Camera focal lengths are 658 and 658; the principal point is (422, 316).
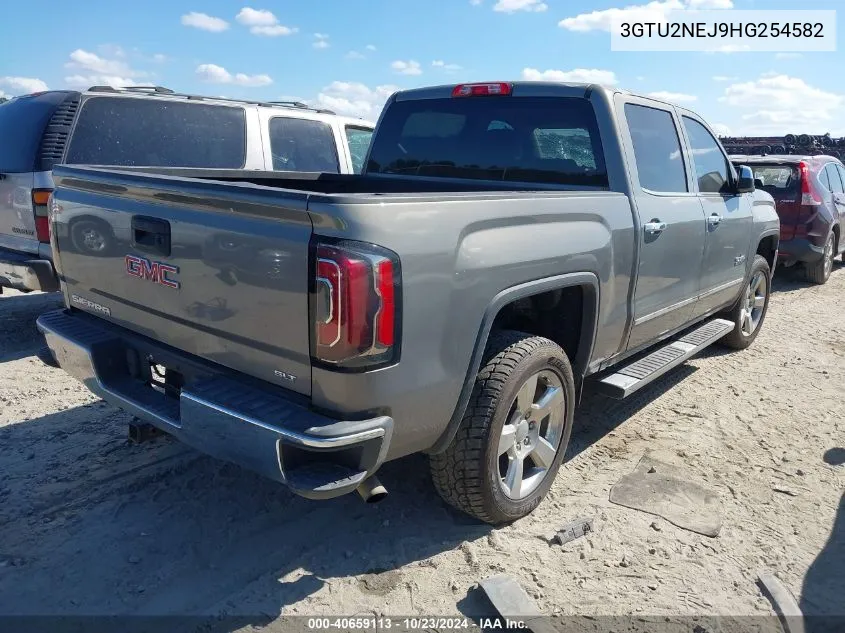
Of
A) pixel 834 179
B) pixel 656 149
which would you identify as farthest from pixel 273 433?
pixel 834 179

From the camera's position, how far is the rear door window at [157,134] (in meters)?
5.40

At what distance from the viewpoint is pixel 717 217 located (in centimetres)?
457

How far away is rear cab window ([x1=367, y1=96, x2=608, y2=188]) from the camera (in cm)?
370

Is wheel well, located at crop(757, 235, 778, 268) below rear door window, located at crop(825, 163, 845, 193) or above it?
below

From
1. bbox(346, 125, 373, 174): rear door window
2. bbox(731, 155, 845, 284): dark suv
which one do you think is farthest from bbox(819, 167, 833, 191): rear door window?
bbox(346, 125, 373, 174): rear door window

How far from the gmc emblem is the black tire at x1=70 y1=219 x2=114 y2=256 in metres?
0.17

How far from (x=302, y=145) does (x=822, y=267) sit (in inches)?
283

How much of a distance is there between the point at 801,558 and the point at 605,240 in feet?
5.54

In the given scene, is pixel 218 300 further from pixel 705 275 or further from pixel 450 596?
pixel 705 275

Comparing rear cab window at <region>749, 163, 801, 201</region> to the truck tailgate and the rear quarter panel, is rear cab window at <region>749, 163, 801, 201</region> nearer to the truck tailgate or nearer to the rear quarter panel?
the rear quarter panel

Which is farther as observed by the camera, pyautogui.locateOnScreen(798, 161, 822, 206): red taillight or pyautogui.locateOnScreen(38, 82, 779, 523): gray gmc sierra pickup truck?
pyautogui.locateOnScreen(798, 161, 822, 206): red taillight

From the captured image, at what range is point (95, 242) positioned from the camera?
9.77 feet

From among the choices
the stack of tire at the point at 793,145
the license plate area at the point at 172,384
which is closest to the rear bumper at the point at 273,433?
the license plate area at the point at 172,384

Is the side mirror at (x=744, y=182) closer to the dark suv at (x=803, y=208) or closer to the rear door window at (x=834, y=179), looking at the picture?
the dark suv at (x=803, y=208)
